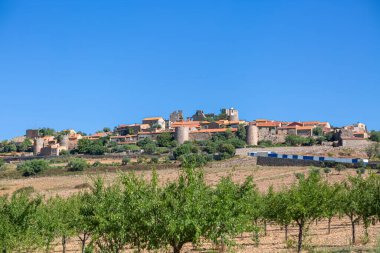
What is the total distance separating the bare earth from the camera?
2440 cm

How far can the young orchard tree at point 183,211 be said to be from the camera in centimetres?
1416

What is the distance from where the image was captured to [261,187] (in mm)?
53031

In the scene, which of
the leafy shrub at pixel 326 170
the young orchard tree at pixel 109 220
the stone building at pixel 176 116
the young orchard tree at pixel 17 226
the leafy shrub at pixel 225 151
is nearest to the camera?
the young orchard tree at pixel 109 220

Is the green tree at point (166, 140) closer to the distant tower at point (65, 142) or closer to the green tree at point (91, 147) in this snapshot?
the green tree at point (91, 147)

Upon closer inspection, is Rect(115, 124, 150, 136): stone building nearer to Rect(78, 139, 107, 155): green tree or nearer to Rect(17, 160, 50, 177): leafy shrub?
Rect(78, 139, 107, 155): green tree

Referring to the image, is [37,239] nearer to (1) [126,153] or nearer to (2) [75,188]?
(2) [75,188]

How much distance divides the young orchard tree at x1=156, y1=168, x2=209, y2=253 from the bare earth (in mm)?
1599

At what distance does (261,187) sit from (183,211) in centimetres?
3939

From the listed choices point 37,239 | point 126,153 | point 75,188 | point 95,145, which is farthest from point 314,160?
point 37,239

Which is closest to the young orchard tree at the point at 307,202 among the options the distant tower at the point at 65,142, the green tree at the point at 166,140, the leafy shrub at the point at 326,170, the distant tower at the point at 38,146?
the leafy shrub at the point at 326,170

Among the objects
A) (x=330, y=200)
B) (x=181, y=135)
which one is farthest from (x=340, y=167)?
(x=181, y=135)

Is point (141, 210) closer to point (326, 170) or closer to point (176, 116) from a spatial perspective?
point (326, 170)

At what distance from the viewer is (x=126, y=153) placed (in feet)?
325

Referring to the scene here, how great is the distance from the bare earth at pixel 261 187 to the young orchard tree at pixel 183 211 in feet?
5.25
